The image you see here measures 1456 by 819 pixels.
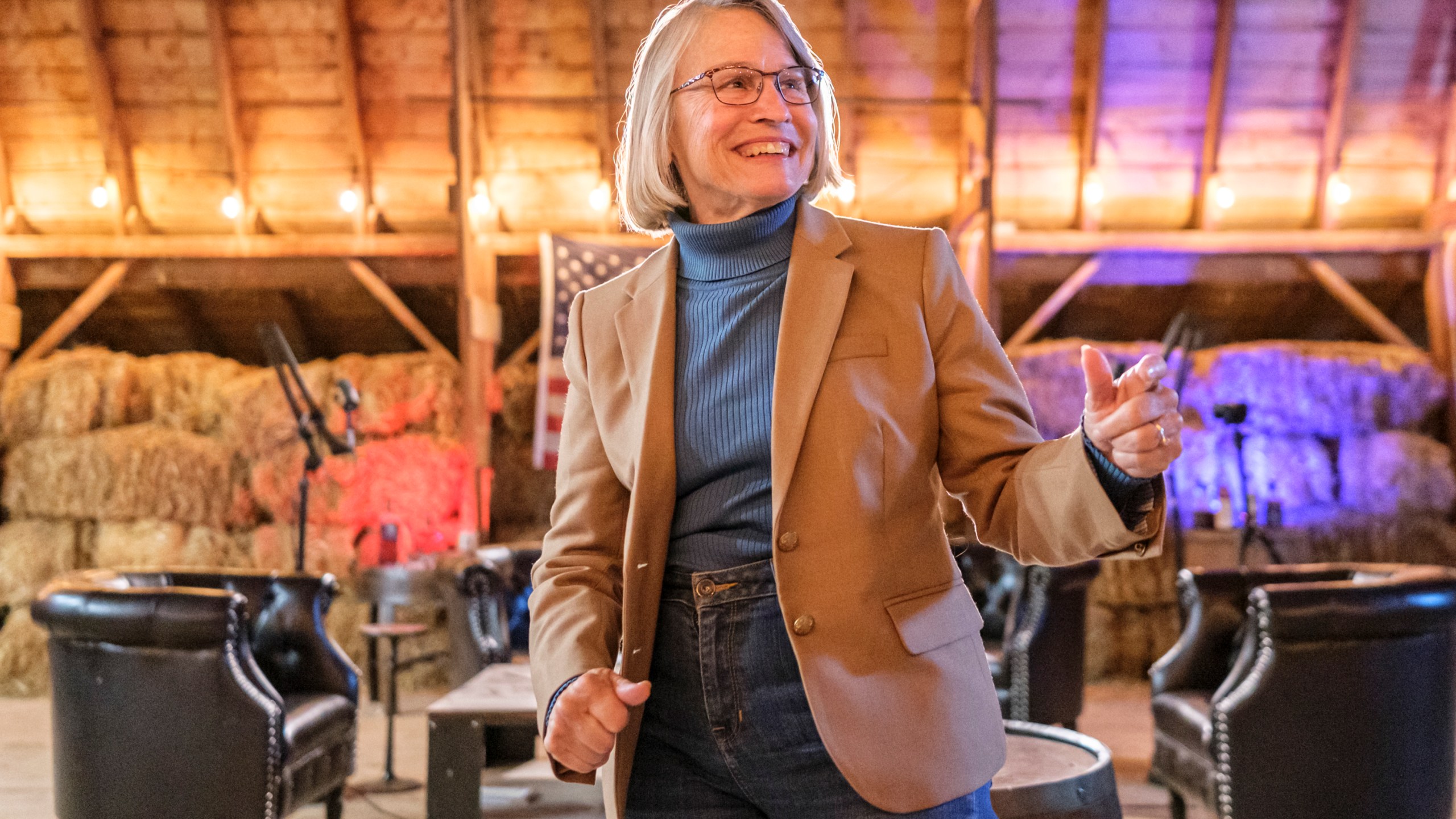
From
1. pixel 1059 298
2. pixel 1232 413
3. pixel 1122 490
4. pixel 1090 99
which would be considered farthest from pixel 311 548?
pixel 1122 490

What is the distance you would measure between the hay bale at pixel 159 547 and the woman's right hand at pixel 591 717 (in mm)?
6549

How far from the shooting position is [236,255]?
7203 millimetres

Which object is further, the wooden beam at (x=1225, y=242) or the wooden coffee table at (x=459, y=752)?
the wooden beam at (x=1225, y=242)

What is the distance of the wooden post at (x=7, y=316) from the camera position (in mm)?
7227

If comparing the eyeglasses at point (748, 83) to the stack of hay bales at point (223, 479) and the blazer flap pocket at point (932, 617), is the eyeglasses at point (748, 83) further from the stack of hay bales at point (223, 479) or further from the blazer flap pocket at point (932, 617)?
the stack of hay bales at point (223, 479)

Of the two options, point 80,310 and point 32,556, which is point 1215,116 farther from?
point 32,556

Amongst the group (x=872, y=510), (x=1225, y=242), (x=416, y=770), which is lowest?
(x=416, y=770)

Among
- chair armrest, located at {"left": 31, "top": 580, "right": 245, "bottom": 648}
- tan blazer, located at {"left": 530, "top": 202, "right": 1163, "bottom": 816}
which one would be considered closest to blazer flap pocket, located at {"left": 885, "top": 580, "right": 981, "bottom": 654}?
tan blazer, located at {"left": 530, "top": 202, "right": 1163, "bottom": 816}

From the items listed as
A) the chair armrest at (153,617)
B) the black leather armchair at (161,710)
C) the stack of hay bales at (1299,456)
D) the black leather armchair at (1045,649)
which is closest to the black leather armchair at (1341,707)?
the black leather armchair at (1045,649)

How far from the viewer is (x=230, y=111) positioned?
6.97 m

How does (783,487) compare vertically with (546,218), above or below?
below

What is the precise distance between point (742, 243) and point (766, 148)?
10 cm

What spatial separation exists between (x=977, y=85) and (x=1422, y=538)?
13.0 ft

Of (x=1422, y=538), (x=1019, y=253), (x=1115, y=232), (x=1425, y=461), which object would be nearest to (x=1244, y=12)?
(x=1115, y=232)
